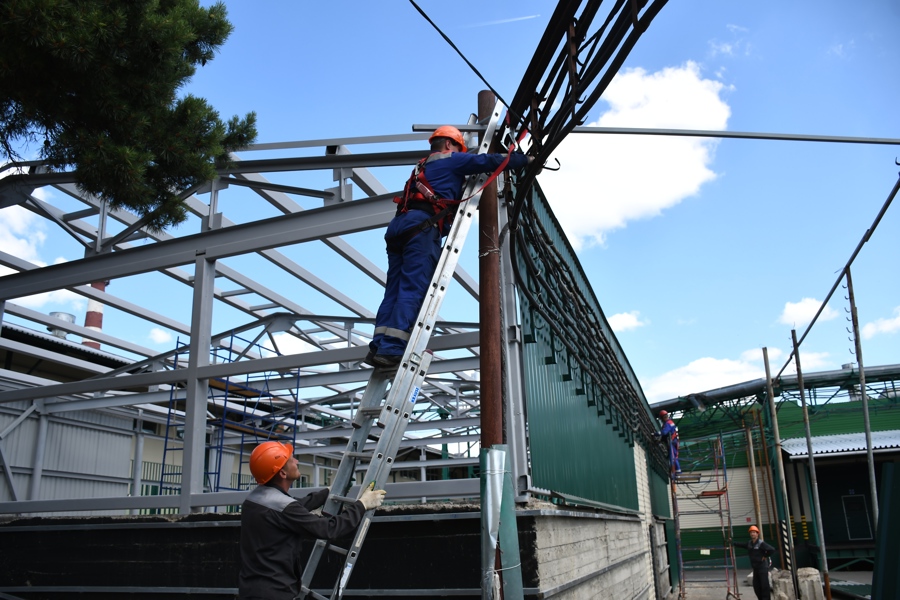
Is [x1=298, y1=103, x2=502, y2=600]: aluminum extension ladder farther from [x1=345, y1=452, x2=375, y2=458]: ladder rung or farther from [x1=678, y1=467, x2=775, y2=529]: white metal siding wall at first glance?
[x1=678, y1=467, x2=775, y2=529]: white metal siding wall

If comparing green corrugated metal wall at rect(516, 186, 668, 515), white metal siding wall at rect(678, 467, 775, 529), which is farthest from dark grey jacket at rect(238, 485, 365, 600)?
white metal siding wall at rect(678, 467, 775, 529)

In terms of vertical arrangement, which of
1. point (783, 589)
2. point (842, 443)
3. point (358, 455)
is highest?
point (842, 443)

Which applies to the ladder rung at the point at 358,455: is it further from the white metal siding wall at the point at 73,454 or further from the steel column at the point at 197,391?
the white metal siding wall at the point at 73,454

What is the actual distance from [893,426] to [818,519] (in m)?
20.7

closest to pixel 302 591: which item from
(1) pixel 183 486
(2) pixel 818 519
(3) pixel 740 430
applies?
(1) pixel 183 486

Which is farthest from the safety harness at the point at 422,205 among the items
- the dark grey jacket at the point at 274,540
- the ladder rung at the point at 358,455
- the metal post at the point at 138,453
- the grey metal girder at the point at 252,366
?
the metal post at the point at 138,453

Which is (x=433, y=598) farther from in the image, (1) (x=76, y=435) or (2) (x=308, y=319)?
(1) (x=76, y=435)

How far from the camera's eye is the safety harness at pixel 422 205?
4754 millimetres

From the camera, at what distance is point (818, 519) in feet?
58.8

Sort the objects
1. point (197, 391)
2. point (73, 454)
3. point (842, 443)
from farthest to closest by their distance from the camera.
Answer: point (842, 443) < point (73, 454) < point (197, 391)

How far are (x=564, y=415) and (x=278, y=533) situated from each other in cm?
430

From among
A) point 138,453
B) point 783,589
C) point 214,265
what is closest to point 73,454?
point 138,453

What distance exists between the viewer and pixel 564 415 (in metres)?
7.73

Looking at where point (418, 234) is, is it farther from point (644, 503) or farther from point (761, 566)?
point (761, 566)
